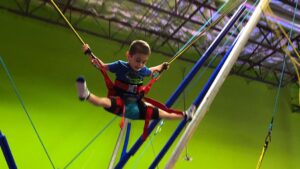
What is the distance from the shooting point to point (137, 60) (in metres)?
2.27

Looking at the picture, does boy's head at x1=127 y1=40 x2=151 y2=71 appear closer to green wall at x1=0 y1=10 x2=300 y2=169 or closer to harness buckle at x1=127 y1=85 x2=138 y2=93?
harness buckle at x1=127 y1=85 x2=138 y2=93

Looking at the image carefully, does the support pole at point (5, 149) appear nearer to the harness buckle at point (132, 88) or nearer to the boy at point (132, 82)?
the boy at point (132, 82)

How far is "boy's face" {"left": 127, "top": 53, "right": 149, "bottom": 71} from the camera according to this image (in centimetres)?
225

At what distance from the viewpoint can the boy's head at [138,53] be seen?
221cm

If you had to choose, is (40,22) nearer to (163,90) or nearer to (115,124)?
(115,124)

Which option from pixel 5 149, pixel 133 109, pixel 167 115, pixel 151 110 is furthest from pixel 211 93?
pixel 5 149

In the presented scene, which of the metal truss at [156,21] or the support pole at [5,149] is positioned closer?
the support pole at [5,149]

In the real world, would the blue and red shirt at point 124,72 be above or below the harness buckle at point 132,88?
above

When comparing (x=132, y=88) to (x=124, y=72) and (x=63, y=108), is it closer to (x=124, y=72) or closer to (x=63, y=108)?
(x=124, y=72)

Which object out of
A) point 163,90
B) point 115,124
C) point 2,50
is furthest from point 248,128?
point 2,50

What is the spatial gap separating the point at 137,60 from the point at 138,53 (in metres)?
0.06

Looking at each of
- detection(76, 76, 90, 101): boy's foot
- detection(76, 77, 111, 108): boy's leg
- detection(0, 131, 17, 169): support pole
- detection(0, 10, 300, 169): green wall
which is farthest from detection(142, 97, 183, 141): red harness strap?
detection(0, 10, 300, 169): green wall

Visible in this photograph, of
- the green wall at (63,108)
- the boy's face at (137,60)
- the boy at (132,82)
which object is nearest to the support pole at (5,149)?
the boy at (132,82)

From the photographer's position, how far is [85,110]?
6.88 m
